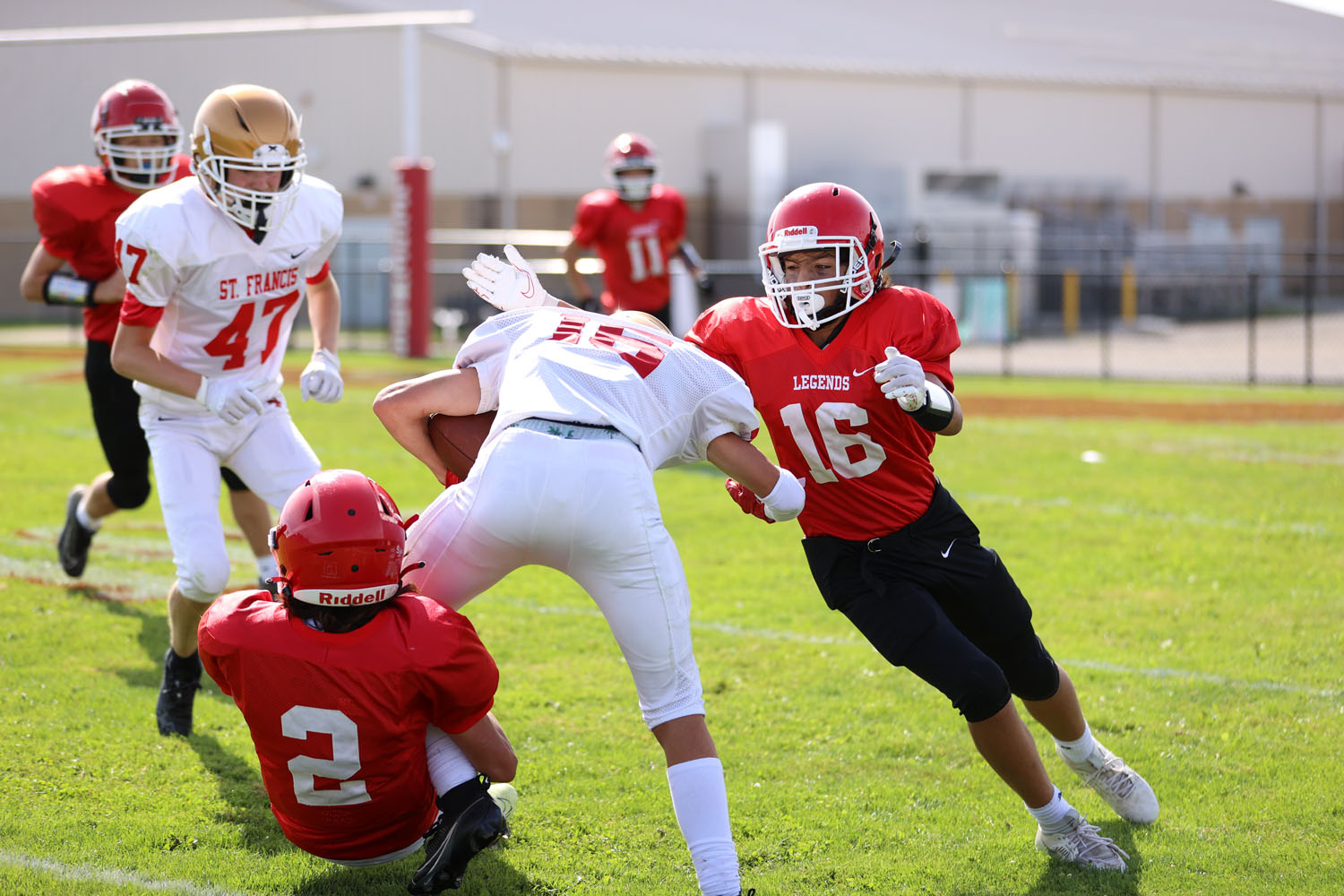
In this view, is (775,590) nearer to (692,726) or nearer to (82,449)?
(692,726)

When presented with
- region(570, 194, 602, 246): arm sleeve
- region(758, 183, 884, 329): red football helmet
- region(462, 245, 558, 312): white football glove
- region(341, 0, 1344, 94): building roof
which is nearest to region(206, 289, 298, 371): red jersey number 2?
region(462, 245, 558, 312): white football glove

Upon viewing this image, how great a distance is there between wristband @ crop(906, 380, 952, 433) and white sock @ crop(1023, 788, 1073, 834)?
100 centimetres

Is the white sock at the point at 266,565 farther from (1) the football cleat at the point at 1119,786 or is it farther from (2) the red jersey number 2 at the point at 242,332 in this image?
(1) the football cleat at the point at 1119,786

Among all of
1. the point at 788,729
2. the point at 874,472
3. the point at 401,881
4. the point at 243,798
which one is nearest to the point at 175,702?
the point at 243,798

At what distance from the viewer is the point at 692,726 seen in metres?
2.96

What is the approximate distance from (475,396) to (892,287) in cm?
121

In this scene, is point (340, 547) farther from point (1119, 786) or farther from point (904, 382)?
point (1119, 786)

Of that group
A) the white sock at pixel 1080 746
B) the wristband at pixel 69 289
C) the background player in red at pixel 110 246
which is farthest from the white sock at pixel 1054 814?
the wristband at pixel 69 289

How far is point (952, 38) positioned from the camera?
3306cm

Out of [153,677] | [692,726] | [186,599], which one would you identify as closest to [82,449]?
[153,677]

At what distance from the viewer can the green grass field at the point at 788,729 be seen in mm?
3295

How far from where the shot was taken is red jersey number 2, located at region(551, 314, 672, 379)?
302 cm

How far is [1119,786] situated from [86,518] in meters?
4.38

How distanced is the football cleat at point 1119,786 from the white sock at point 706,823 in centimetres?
120
